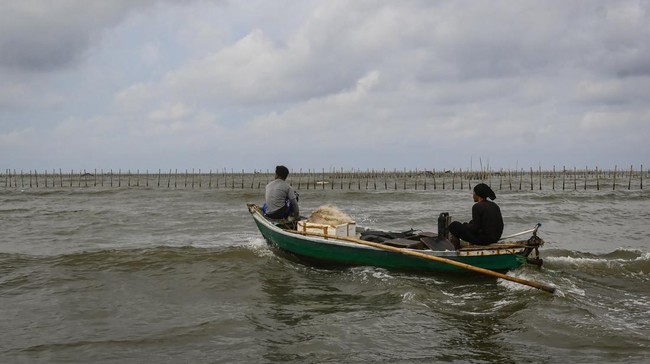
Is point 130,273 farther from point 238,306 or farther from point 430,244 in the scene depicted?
point 430,244

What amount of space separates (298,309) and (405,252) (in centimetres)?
213

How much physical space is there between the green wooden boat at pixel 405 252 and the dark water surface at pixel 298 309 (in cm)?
25

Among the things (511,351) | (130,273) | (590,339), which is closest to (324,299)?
(511,351)

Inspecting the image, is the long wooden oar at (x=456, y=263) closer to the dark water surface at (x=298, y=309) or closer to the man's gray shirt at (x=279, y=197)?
the dark water surface at (x=298, y=309)

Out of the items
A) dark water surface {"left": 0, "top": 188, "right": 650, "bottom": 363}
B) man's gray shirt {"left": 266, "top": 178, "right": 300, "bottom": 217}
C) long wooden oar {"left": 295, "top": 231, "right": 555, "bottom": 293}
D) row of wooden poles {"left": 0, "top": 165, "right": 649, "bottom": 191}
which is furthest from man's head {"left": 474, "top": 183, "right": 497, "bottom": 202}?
row of wooden poles {"left": 0, "top": 165, "right": 649, "bottom": 191}

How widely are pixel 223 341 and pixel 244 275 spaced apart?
12.2 ft

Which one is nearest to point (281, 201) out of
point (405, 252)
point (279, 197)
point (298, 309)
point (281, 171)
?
point (279, 197)

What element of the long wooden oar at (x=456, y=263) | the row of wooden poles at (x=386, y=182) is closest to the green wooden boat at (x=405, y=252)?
the long wooden oar at (x=456, y=263)

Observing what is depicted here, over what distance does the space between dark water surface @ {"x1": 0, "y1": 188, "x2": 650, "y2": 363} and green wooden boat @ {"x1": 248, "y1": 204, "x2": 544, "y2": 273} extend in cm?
25

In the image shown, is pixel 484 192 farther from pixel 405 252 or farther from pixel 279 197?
pixel 279 197

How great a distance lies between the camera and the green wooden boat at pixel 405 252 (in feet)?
26.4

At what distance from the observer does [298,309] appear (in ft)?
23.5

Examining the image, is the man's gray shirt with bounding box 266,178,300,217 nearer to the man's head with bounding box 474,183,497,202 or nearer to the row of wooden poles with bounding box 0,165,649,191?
the man's head with bounding box 474,183,497,202

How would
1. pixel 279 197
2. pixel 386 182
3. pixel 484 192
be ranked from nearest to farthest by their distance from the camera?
pixel 484 192 < pixel 279 197 < pixel 386 182
